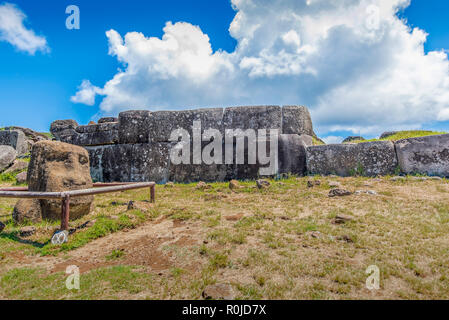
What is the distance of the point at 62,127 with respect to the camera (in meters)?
10.6

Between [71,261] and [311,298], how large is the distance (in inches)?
107

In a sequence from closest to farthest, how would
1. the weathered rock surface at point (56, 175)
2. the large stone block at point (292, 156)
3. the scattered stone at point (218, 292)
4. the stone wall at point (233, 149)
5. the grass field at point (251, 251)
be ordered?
the scattered stone at point (218, 292) < the grass field at point (251, 251) < the weathered rock surface at point (56, 175) < the stone wall at point (233, 149) < the large stone block at point (292, 156)

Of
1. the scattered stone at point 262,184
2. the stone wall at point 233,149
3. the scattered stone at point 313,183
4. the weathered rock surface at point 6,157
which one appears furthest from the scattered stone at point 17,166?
the scattered stone at point 313,183

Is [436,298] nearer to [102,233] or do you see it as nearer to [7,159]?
[102,233]

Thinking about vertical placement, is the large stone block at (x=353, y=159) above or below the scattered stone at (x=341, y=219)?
above

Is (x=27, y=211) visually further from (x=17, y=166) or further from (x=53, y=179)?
(x=17, y=166)

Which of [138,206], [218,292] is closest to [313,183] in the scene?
[138,206]

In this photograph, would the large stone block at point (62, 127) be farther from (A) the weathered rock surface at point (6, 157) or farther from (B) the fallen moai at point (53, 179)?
(B) the fallen moai at point (53, 179)

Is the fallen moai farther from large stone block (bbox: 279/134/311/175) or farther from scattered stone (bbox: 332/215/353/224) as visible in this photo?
large stone block (bbox: 279/134/311/175)

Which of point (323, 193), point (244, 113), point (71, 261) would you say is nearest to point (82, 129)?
point (244, 113)

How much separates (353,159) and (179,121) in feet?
19.1

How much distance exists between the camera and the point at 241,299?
6.59 feet

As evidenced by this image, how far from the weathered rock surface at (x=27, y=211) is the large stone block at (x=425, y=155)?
8654 mm

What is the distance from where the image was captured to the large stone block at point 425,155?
21.6ft
